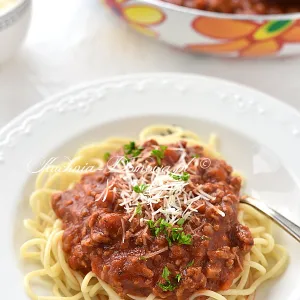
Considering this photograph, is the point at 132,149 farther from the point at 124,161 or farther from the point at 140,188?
the point at 140,188

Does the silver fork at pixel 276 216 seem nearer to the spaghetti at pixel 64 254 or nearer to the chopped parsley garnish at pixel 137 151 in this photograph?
the spaghetti at pixel 64 254

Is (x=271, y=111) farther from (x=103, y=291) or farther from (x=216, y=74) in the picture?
(x=103, y=291)

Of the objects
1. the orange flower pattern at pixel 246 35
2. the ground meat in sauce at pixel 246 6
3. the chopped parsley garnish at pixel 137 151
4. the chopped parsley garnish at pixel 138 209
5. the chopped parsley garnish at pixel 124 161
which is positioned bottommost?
the chopped parsley garnish at pixel 138 209

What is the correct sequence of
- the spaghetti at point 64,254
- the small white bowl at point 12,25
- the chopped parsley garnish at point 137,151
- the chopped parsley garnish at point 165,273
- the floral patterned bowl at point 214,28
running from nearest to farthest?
the chopped parsley garnish at point 165,273 < the spaghetti at point 64,254 < the chopped parsley garnish at point 137,151 < the floral patterned bowl at point 214,28 < the small white bowl at point 12,25

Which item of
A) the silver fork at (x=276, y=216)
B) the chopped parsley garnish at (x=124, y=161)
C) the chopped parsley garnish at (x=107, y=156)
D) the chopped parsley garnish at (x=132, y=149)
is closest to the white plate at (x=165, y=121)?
the silver fork at (x=276, y=216)

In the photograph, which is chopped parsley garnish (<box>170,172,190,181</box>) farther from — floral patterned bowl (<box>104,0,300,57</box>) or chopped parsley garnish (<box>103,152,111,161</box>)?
floral patterned bowl (<box>104,0,300,57</box>)

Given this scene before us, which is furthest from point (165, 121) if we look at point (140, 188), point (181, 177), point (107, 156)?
point (140, 188)

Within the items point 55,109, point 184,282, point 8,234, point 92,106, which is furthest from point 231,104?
point 8,234

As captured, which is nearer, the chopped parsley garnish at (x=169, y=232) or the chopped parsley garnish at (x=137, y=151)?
the chopped parsley garnish at (x=169, y=232)
